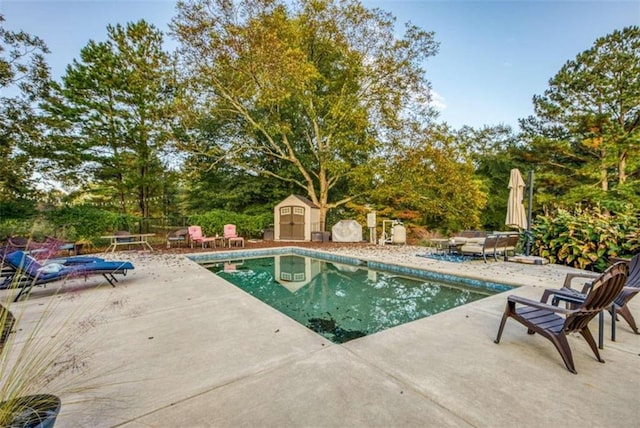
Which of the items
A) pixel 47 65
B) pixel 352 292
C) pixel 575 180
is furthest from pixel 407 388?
pixel 575 180

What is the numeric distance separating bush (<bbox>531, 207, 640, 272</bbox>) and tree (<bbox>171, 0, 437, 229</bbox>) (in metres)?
7.71

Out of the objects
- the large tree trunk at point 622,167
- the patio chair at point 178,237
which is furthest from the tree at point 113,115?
the large tree trunk at point 622,167

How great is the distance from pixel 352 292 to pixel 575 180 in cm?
1480

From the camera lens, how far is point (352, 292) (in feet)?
18.4

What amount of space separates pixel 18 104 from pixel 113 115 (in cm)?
470

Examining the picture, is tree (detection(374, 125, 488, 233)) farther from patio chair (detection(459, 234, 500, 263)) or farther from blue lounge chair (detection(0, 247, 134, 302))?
blue lounge chair (detection(0, 247, 134, 302))

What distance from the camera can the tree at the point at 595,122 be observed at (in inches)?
460

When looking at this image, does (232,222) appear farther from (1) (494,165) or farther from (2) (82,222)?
(1) (494,165)

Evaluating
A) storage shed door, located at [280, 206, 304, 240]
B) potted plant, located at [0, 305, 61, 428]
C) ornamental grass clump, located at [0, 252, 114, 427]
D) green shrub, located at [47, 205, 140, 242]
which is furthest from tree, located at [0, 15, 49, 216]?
potted plant, located at [0, 305, 61, 428]

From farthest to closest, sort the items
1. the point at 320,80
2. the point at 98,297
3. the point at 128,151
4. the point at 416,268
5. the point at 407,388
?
the point at 128,151 → the point at 320,80 → the point at 416,268 → the point at 98,297 → the point at 407,388

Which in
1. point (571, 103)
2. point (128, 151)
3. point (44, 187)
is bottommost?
point (44, 187)

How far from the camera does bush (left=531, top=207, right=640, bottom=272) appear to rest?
5938 millimetres

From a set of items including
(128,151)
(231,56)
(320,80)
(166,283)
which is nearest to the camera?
(166,283)

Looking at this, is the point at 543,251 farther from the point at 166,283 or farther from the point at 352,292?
the point at 166,283
